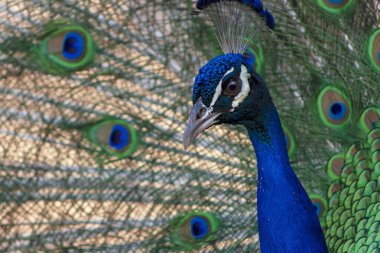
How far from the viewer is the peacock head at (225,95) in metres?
1.30

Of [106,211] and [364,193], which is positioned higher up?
[106,211]

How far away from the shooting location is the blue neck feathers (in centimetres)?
141

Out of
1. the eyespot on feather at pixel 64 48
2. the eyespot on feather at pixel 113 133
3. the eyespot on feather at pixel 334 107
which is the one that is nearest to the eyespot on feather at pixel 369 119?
the eyespot on feather at pixel 334 107

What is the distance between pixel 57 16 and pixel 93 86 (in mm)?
222

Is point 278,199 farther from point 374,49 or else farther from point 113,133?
point 113,133

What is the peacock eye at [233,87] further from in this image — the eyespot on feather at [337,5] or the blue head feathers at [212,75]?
the eyespot on feather at [337,5]

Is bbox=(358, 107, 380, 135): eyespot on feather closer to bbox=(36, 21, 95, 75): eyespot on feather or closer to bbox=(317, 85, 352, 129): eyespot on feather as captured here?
bbox=(317, 85, 352, 129): eyespot on feather

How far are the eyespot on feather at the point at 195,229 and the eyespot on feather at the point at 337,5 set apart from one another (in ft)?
2.17

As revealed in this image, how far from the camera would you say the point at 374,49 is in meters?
1.94

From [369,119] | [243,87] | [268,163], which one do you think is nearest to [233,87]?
[243,87]

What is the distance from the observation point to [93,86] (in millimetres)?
2213

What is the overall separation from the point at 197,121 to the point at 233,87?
0.10 m

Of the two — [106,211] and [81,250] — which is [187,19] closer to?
[106,211]

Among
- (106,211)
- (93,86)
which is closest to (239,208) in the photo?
(106,211)
